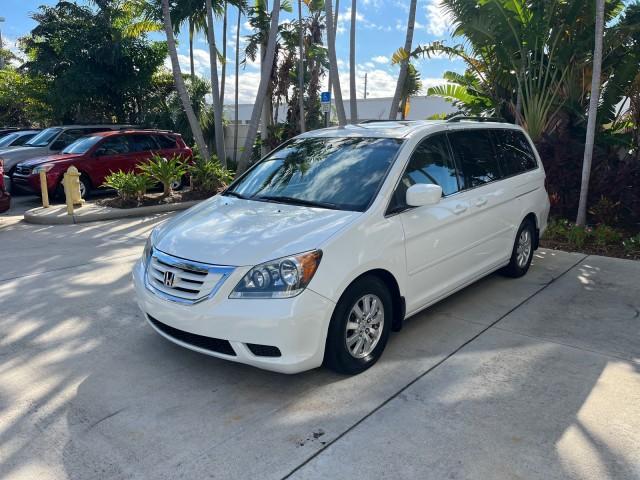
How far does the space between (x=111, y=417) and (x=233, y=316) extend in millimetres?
975

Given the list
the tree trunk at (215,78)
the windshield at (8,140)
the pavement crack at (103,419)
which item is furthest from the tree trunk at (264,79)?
the pavement crack at (103,419)

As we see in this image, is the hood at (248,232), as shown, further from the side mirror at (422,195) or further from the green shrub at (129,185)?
the green shrub at (129,185)

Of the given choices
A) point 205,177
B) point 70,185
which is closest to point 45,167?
point 70,185

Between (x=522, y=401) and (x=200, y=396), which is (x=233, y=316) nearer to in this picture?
(x=200, y=396)

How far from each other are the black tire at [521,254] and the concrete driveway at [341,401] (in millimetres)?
601

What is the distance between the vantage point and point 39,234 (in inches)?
347

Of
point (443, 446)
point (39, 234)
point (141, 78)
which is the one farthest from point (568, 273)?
point (141, 78)

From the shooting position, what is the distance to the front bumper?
3379 millimetres

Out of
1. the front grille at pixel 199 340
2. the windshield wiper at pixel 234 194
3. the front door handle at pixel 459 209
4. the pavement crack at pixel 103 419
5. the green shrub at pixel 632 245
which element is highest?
the windshield wiper at pixel 234 194

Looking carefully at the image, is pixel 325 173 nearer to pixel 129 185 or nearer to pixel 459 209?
pixel 459 209

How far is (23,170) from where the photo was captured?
475 inches

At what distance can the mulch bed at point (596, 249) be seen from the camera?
7.35 meters

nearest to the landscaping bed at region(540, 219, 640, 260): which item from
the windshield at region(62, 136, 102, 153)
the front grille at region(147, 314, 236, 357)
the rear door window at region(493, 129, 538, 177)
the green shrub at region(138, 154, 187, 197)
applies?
the rear door window at region(493, 129, 538, 177)

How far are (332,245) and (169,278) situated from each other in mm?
1166
